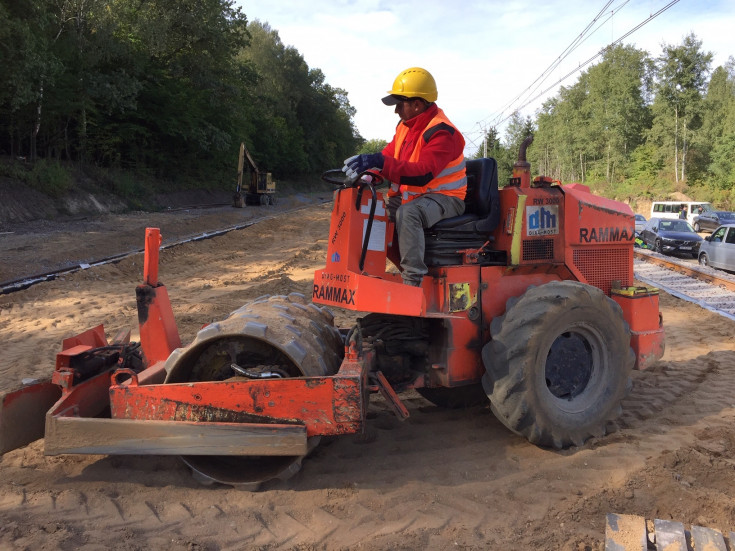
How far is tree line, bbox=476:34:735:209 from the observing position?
168 feet

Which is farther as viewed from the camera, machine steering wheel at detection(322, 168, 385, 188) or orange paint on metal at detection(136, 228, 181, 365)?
orange paint on metal at detection(136, 228, 181, 365)

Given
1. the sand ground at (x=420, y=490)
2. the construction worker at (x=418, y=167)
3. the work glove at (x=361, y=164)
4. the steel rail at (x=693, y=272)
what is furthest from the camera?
the steel rail at (x=693, y=272)

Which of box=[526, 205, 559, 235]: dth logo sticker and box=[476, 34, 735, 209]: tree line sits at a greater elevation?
box=[476, 34, 735, 209]: tree line

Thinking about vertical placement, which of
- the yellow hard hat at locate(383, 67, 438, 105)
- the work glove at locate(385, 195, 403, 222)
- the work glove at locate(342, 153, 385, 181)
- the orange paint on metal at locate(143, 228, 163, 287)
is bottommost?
the orange paint on metal at locate(143, 228, 163, 287)

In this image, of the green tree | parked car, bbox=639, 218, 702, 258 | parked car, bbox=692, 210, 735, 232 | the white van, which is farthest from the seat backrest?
the green tree

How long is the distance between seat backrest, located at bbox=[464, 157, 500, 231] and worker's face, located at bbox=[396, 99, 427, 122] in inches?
24.1

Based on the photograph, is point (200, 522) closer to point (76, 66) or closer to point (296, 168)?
point (76, 66)

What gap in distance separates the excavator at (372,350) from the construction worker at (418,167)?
0.41ft

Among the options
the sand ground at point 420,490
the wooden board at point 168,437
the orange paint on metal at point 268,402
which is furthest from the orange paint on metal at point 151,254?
the sand ground at point 420,490

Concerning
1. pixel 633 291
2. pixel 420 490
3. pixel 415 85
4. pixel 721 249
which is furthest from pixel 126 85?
pixel 420 490

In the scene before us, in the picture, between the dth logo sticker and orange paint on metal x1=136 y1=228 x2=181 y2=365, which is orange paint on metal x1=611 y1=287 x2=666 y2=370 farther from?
orange paint on metal x1=136 y1=228 x2=181 y2=365

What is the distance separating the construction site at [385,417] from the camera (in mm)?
3248

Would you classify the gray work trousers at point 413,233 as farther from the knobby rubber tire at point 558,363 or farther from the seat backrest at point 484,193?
the knobby rubber tire at point 558,363

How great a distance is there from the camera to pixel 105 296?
10.0 metres
